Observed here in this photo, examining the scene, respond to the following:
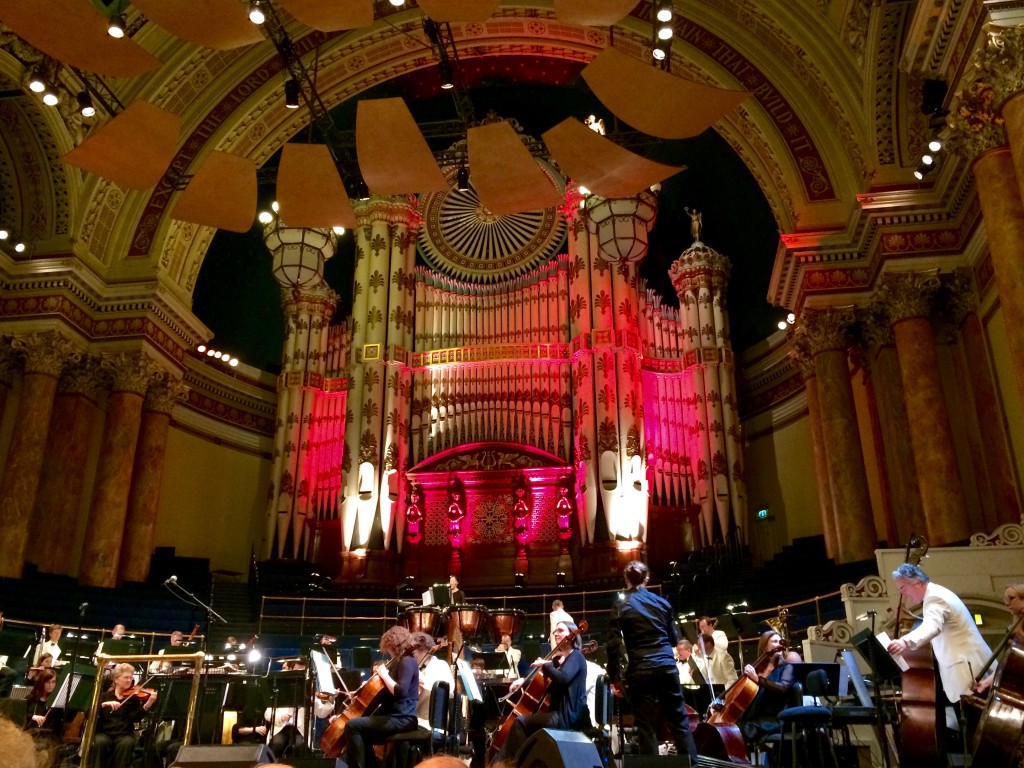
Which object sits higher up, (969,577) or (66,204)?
(66,204)

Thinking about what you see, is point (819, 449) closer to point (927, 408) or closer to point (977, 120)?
point (927, 408)

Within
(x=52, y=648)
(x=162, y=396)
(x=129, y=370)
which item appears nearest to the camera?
(x=52, y=648)

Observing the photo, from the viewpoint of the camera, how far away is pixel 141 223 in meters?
14.7

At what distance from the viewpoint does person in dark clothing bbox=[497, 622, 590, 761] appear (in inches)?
213

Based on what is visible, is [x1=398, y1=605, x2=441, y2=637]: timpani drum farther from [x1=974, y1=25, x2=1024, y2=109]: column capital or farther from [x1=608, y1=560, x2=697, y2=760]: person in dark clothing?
[x1=974, y1=25, x2=1024, y2=109]: column capital

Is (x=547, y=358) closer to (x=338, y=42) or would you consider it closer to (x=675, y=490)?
(x=675, y=490)

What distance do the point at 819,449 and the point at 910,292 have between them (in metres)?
2.91

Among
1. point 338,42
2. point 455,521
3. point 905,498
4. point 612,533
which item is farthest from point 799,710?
point 338,42

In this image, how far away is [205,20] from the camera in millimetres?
7344

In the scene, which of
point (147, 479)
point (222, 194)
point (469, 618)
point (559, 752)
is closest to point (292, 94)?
point (222, 194)

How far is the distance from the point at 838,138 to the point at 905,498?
18.0ft

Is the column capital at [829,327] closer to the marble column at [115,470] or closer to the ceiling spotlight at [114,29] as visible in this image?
the ceiling spotlight at [114,29]

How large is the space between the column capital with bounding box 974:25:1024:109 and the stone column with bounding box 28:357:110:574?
42.0 ft

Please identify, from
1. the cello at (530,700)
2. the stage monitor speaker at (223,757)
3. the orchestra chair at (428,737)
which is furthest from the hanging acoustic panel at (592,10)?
the stage monitor speaker at (223,757)
